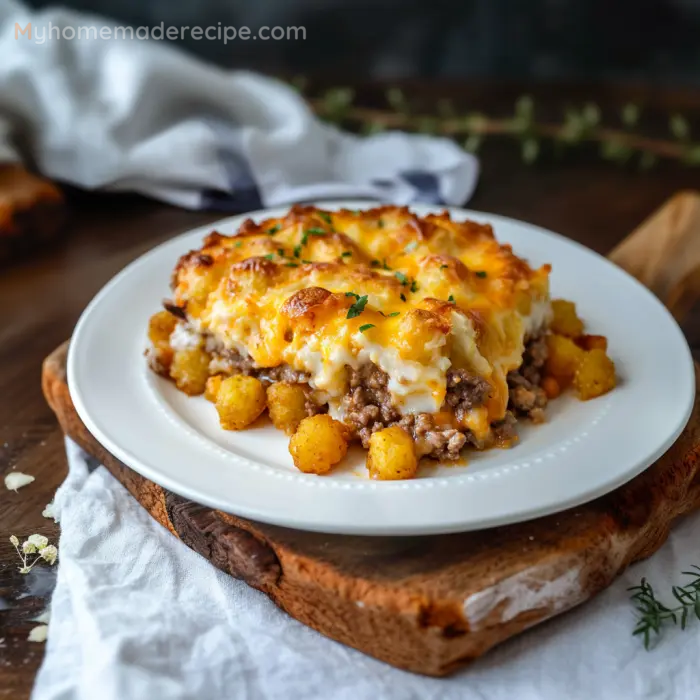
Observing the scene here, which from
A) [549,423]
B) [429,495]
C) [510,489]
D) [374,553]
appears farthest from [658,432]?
[374,553]

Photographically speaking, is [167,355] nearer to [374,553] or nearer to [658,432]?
[374,553]

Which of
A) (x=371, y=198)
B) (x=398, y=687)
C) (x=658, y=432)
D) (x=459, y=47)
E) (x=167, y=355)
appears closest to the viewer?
(x=398, y=687)

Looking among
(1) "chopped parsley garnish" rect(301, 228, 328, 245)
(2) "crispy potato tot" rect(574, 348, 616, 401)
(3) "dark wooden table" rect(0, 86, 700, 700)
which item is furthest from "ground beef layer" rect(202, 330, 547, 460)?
(3) "dark wooden table" rect(0, 86, 700, 700)

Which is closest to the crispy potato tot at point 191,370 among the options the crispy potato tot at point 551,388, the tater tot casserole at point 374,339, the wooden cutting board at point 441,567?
the tater tot casserole at point 374,339

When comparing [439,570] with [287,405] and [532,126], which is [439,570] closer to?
[287,405]

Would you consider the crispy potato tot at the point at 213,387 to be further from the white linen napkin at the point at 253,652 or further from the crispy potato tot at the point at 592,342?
the crispy potato tot at the point at 592,342

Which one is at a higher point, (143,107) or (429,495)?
(429,495)

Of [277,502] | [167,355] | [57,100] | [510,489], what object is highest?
[510,489]
